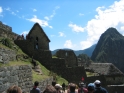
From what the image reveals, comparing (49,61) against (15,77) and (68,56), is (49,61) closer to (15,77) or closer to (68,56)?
(68,56)

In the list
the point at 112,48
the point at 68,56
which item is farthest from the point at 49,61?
the point at 112,48

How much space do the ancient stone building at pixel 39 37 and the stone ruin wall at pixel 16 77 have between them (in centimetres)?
1895

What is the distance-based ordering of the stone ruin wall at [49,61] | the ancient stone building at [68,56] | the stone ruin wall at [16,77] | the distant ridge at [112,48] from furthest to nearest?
the distant ridge at [112,48]
the ancient stone building at [68,56]
the stone ruin wall at [49,61]
the stone ruin wall at [16,77]

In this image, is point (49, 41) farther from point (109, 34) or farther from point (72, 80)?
point (109, 34)

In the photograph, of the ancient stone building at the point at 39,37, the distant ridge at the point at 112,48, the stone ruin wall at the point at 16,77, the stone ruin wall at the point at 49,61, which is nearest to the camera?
the stone ruin wall at the point at 16,77

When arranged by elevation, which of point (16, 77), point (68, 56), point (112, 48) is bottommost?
point (16, 77)

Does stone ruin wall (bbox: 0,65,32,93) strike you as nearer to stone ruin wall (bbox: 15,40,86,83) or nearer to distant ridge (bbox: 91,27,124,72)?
stone ruin wall (bbox: 15,40,86,83)

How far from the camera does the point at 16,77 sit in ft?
33.7

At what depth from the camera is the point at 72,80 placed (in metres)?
30.8

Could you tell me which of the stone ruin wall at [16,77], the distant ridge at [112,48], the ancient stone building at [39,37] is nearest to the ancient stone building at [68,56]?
the ancient stone building at [39,37]

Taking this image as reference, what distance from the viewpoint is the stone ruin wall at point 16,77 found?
9.17 m

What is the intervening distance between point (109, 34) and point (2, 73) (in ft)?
565

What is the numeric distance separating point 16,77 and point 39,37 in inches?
803

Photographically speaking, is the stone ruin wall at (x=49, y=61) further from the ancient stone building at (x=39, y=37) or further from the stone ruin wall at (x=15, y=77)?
the stone ruin wall at (x=15, y=77)
